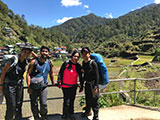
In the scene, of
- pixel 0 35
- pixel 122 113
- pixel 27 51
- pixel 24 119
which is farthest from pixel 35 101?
pixel 0 35

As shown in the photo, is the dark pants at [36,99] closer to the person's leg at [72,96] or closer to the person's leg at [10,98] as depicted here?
the person's leg at [10,98]

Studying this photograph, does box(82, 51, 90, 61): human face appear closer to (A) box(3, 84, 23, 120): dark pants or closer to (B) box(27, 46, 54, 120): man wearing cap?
(B) box(27, 46, 54, 120): man wearing cap

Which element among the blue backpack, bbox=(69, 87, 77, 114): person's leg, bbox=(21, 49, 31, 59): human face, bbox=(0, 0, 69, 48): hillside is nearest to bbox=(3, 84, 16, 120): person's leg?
bbox=(21, 49, 31, 59): human face

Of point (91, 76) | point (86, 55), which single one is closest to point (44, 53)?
point (86, 55)

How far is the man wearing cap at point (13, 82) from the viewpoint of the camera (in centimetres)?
233

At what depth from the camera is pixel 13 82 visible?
7.87 feet

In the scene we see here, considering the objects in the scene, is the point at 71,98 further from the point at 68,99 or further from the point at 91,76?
the point at 91,76

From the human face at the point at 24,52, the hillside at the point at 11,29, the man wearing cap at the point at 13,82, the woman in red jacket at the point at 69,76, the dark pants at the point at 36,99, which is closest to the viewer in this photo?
the man wearing cap at the point at 13,82

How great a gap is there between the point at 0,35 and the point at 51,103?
192ft

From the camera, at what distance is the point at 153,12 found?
173125mm

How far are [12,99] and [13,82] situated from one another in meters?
0.32

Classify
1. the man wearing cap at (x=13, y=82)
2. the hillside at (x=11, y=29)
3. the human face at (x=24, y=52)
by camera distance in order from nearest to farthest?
the man wearing cap at (x=13, y=82) → the human face at (x=24, y=52) → the hillside at (x=11, y=29)

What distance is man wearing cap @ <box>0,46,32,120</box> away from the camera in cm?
233

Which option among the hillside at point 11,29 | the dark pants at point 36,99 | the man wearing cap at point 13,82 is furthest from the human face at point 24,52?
the hillside at point 11,29
